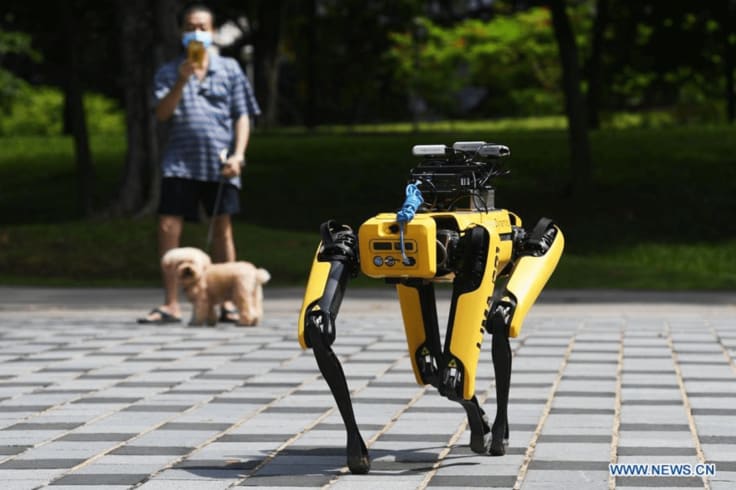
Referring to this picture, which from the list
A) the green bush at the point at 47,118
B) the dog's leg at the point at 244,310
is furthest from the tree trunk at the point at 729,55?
the green bush at the point at 47,118

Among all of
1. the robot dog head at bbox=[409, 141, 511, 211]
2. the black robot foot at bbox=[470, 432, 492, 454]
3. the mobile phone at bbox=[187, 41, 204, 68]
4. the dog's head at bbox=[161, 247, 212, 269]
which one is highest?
the mobile phone at bbox=[187, 41, 204, 68]

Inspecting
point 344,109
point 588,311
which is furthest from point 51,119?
point 588,311

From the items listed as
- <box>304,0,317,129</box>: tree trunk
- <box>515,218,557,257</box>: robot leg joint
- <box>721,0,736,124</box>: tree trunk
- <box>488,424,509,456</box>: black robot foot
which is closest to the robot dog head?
<box>515,218,557,257</box>: robot leg joint

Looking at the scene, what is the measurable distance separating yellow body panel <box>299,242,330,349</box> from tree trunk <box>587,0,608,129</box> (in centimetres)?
2934

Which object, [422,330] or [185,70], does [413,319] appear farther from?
[185,70]

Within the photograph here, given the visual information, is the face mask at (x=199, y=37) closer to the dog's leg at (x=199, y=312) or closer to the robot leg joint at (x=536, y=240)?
the dog's leg at (x=199, y=312)

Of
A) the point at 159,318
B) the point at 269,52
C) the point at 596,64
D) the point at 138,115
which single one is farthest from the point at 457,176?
the point at 269,52

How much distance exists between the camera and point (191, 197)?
12.5 meters

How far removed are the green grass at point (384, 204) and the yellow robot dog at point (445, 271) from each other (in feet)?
34.8

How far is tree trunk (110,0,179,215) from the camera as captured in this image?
22.8 meters

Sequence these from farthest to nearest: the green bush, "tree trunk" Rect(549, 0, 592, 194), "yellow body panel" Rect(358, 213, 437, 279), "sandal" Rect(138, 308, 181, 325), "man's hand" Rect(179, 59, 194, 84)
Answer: the green bush, "tree trunk" Rect(549, 0, 592, 194), "sandal" Rect(138, 308, 181, 325), "man's hand" Rect(179, 59, 194, 84), "yellow body panel" Rect(358, 213, 437, 279)

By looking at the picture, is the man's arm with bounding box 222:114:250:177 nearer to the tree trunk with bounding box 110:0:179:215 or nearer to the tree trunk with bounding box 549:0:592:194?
the tree trunk with bounding box 110:0:179:215

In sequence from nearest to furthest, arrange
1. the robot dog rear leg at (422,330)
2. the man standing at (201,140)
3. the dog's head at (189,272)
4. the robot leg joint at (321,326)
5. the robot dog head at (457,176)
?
the robot leg joint at (321,326), the robot dog head at (457,176), the robot dog rear leg at (422,330), the dog's head at (189,272), the man standing at (201,140)

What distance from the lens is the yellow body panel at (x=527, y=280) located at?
6.44m
